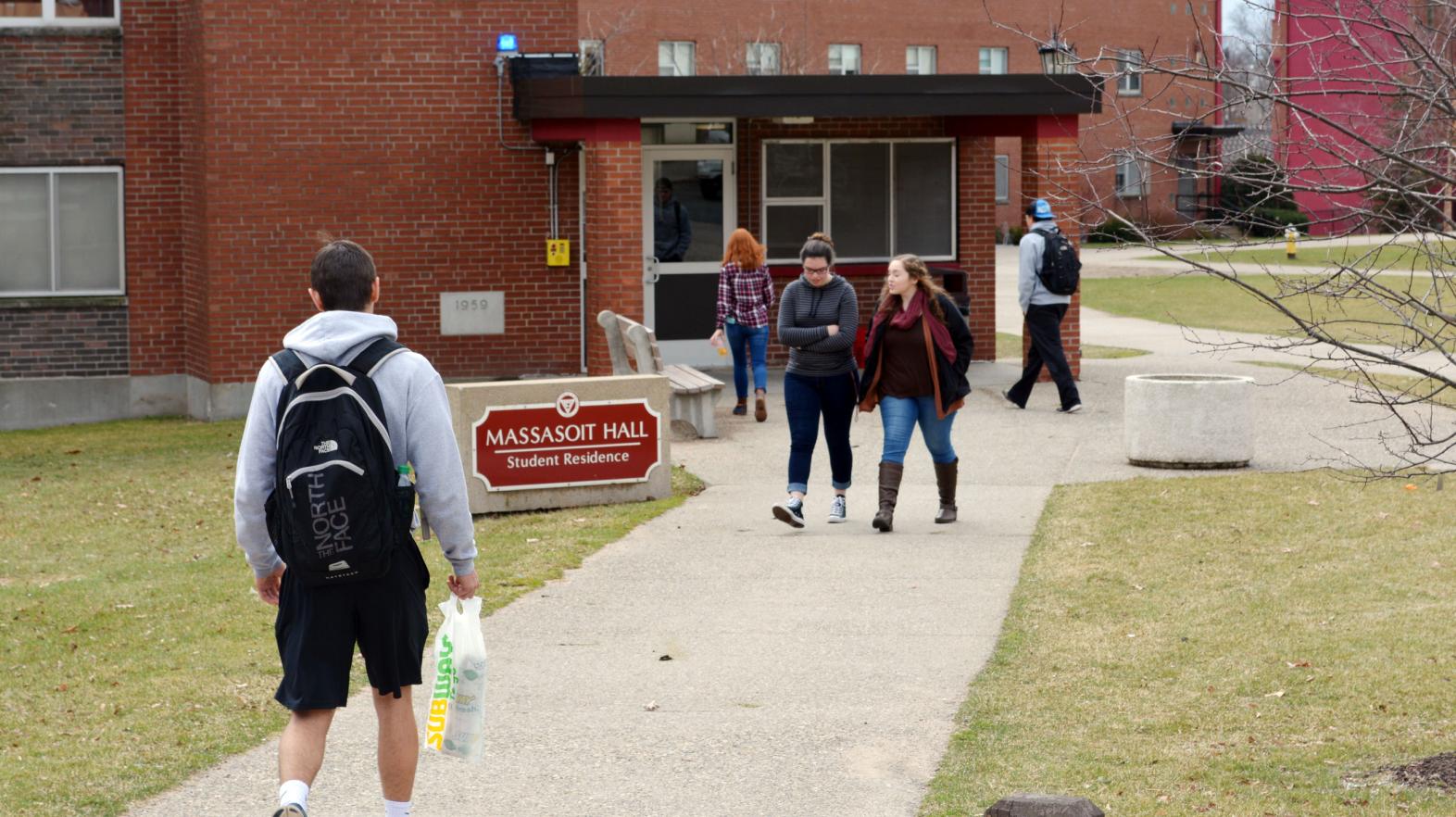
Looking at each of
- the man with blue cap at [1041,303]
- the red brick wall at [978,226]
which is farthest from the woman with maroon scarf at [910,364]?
the red brick wall at [978,226]

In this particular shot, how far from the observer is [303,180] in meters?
18.0

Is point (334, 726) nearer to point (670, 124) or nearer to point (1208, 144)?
point (1208, 144)

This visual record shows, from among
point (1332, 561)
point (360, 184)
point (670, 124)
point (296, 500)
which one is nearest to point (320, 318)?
point (296, 500)

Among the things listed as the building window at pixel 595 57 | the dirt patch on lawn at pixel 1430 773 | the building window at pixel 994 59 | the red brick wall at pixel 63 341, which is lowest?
the dirt patch on lawn at pixel 1430 773

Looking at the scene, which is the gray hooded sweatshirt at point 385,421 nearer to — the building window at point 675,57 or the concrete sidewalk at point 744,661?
the concrete sidewalk at point 744,661

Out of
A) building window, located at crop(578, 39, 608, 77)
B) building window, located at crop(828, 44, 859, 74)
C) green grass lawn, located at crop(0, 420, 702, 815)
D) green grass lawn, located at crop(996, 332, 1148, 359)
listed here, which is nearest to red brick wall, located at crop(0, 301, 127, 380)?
green grass lawn, located at crop(0, 420, 702, 815)

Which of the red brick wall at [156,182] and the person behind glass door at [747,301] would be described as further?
the red brick wall at [156,182]

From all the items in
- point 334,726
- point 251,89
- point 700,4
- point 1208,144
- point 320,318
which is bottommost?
point 334,726

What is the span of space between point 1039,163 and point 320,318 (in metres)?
14.2

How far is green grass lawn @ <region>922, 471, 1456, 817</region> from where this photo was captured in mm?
5945

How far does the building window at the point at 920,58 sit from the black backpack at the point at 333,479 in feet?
179

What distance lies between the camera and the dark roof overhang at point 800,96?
1672cm

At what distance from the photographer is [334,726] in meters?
6.82

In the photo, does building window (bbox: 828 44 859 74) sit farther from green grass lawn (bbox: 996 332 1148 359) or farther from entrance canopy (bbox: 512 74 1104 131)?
entrance canopy (bbox: 512 74 1104 131)
